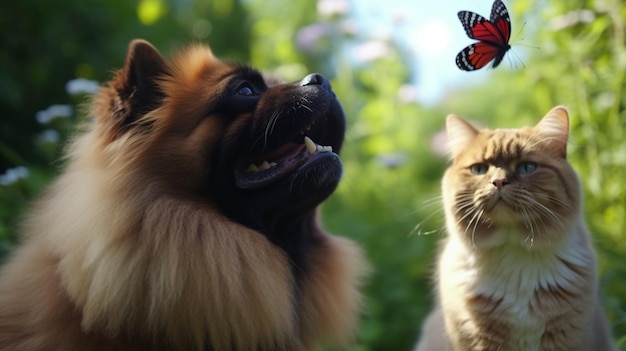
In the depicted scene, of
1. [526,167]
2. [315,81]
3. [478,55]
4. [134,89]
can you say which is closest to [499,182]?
[526,167]

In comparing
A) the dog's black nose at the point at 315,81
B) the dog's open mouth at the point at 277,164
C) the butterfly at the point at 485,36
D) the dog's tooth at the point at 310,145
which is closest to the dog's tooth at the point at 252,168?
the dog's open mouth at the point at 277,164

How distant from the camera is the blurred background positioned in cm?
427

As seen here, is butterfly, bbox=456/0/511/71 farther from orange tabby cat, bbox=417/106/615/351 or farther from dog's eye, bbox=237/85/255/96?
dog's eye, bbox=237/85/255/96

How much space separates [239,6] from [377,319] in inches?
326

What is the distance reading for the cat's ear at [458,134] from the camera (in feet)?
9.87

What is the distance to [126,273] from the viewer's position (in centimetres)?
263

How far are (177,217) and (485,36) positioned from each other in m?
1.34

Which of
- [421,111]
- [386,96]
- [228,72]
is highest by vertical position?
[228,72]

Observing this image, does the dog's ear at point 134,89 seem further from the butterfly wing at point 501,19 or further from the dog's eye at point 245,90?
the butterfly wing at point 501,19

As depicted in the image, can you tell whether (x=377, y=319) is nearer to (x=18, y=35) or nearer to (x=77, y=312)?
(x=77, y=312)

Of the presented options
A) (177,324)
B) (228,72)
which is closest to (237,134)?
(228,72)

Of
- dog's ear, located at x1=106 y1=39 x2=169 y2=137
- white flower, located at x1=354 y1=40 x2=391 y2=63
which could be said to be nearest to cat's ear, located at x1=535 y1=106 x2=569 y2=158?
dog's ear, located at x1=106 y1=39 x2=169 y2=137

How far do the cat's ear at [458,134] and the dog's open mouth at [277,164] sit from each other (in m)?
0.55

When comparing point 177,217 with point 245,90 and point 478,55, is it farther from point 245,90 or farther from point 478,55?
point 478,55
